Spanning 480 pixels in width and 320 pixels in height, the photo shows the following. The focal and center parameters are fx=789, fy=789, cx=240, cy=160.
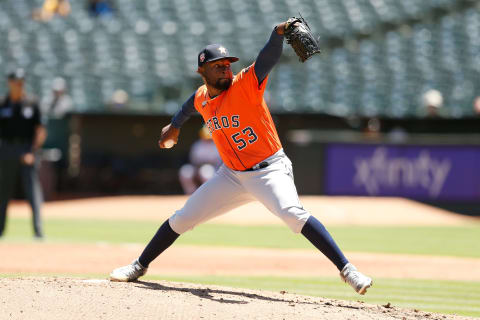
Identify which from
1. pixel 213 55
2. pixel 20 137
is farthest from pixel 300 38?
pixel 20 137

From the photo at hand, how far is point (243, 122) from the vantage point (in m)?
5.12

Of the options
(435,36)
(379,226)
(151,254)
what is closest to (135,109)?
(379,226)

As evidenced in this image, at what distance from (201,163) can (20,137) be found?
20.4 feet

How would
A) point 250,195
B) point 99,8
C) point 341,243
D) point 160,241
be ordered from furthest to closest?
point 99,8 < point 341,243 < point 160,241 < point 250,195

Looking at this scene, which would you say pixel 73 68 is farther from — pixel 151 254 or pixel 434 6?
pixel 151 254

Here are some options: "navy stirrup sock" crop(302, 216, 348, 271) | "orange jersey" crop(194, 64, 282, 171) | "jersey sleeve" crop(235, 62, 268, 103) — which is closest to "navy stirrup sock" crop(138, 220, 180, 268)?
"orange jersey" crop(194, 64, 282, 171)

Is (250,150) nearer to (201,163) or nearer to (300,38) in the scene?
(300,38)

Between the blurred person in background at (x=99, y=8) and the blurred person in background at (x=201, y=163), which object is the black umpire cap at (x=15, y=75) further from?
the blurred person in background at (x=99, y=8)

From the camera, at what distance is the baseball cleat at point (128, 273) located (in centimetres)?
554

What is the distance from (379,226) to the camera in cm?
1356

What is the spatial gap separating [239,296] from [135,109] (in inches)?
486

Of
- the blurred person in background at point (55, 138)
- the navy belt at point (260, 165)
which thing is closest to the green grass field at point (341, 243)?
the navy belt at point (260, 165)

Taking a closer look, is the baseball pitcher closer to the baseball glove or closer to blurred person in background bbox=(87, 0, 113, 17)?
the baseball glove

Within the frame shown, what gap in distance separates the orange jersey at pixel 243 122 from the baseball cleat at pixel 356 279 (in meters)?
0.91
